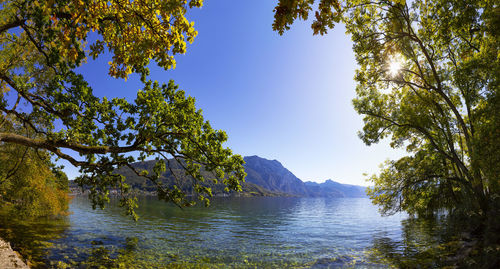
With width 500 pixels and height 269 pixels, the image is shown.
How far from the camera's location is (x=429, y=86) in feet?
62.6

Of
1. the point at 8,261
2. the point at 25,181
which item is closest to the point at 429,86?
→ the point at 8,261

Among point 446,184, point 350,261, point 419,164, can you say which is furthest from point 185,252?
point 446,184

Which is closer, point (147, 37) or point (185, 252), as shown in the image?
point (147, 37)

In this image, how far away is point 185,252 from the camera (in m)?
23.0

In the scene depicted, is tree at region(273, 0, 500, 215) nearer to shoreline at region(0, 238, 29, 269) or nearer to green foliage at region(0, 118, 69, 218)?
shoreline at region(0, 238, 29, 269)

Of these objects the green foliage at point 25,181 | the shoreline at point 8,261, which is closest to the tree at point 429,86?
the shoreline at point 8,261

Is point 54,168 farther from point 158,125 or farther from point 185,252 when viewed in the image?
point 185,252

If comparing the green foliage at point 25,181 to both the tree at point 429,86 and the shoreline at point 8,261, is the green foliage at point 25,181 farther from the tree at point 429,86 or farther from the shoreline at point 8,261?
the tree at point 429,86

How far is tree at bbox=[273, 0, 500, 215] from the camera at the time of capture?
1097 cm

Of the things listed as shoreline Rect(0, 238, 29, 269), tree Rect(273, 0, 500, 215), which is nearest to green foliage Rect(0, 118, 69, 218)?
shoreline Rect(0, 238, 29, 269)

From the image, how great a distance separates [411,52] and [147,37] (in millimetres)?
22485

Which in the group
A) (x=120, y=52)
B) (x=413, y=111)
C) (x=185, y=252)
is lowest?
(x=185, y=252)

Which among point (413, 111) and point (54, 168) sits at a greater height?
point (413, 111)

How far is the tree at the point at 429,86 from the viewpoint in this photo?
36.0ft
